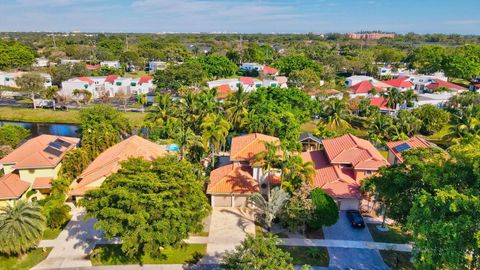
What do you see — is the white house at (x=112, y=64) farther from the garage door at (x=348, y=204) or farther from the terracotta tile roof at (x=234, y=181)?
the garage door at (x=348, y=204)

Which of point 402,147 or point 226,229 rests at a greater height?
point 402,147

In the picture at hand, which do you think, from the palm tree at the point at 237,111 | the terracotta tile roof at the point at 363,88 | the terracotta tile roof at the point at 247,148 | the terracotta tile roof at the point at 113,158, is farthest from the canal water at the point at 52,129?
the terracotta tile roof at the point at 363,88

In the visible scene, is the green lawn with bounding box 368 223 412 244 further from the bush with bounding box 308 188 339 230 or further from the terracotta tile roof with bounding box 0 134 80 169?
the terracotta tile roof with bounding box 0 134 80 169

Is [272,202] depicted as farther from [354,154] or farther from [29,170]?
[29,170]

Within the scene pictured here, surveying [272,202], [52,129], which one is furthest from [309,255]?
[52,129]

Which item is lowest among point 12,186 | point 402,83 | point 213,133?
point 12,186

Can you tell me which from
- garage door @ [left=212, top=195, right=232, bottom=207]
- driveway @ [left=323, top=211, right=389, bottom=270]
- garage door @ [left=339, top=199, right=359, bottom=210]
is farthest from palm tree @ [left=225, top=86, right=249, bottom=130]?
driveway @ [left=323, top=211, right=389, bottom=270]
